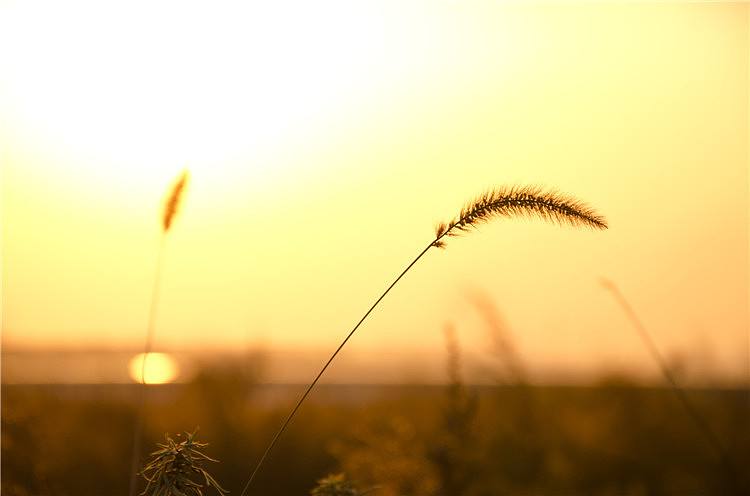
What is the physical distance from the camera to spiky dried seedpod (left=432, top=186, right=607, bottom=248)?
232 cm

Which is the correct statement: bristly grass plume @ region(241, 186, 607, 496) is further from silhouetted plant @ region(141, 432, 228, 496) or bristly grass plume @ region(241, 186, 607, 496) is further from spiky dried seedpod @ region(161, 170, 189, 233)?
spiky dried seedpod @ region(161, 170, 189, 233)

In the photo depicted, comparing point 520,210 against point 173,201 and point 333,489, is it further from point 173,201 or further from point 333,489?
point 173,201

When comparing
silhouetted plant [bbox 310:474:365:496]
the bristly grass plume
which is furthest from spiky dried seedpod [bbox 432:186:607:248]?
silhouetted plant [bbox 310:474:365:496]

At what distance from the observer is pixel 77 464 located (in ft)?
21.2

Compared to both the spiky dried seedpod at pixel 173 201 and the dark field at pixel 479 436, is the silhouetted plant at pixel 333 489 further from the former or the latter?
the dark field at pixel 479 436

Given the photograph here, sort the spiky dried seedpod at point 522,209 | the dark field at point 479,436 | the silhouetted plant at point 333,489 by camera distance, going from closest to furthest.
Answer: the spiky dried seedpod at point 522,209, the silhouetted plant at point 333,489, the dark field at point 479,436

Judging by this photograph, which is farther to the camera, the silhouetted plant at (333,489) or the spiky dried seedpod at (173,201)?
Result: the spiky dried seedpod at (173,201)

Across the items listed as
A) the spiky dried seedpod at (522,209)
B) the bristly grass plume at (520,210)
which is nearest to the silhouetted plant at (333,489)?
the bristly grass plume at (520,210)

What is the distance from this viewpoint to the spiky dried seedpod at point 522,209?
2316mm

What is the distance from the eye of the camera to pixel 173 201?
107 inches

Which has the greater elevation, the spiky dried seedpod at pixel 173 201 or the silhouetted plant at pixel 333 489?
the spiky dried seedpod at pixel 173 201

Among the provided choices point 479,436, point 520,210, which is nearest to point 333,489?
point 520,210

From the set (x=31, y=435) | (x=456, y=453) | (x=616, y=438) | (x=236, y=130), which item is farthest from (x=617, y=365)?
(x=31, y=435)

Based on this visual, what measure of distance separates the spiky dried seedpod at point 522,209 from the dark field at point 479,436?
250 cm
